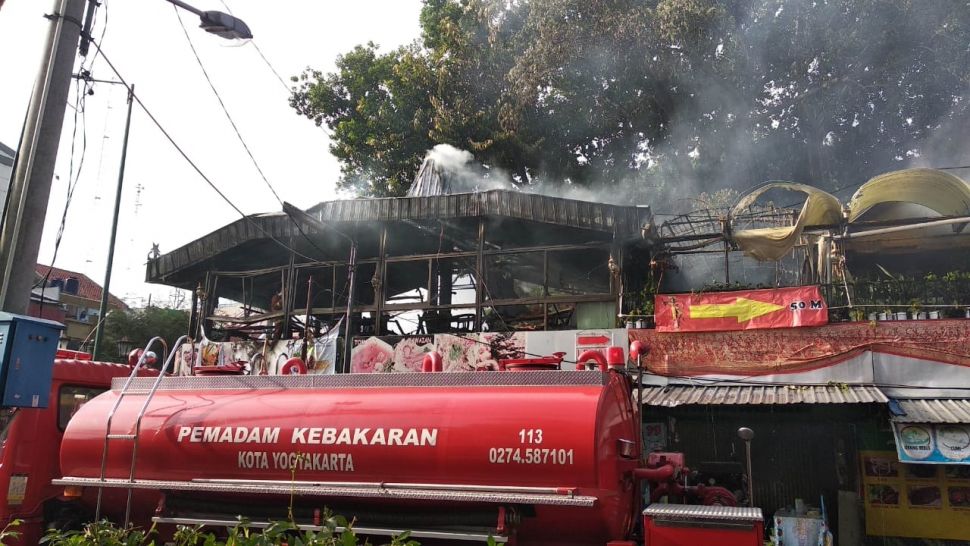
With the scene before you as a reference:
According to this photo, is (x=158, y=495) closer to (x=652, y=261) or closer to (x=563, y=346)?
(x=563, y=346)

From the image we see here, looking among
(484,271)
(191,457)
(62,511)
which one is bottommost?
(62,511)

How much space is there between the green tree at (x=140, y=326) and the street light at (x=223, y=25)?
2059 cm

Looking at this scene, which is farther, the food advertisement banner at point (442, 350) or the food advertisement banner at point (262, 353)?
the food advertisement banner at point (262, 353)

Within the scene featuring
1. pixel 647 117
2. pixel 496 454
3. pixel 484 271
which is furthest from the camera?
pixel 647 117

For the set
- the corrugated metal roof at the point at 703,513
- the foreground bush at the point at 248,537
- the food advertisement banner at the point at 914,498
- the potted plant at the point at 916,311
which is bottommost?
the food advertisement banner at the point at 914,498

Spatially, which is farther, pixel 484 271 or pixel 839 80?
pixel 839 80

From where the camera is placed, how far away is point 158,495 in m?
7.20

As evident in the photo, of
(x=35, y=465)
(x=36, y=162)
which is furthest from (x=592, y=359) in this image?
(x=35, y=465)

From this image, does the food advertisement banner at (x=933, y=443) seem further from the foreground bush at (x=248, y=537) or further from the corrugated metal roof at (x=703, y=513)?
the foreground bush at (x=248, y=537)

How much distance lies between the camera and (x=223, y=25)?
7789 mm

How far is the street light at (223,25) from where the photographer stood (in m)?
7.72

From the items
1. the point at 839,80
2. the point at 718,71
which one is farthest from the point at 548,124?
the point at 839,80

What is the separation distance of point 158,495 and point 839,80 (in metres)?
23.2

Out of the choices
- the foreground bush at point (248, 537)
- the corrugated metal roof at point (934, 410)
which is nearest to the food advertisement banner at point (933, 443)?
the corrugated metal roof at point (934, 410)
